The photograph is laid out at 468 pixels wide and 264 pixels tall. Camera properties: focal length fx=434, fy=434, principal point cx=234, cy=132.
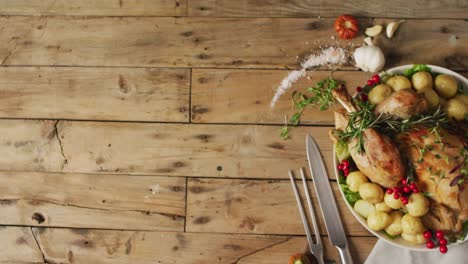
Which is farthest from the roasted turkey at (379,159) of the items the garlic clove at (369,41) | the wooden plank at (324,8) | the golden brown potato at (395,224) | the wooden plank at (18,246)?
the wooden plank at (18,246)

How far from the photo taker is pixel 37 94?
1.69m

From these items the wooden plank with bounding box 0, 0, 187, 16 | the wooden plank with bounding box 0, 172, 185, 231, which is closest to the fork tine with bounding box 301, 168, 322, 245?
the wooden plank with bounding box 0, 172, 185, 231

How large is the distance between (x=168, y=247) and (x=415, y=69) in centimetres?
107

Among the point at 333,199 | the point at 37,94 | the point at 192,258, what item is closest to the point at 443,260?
the point at 333,199

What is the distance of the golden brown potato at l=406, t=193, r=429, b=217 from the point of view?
131 cm

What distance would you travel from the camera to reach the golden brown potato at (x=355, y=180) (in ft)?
4.56

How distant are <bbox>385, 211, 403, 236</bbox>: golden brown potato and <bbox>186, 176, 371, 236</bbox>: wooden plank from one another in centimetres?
19

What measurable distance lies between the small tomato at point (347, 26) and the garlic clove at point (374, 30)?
45 mm

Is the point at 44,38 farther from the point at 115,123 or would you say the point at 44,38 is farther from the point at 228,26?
the point at 228,26

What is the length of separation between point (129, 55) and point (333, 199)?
0.94 meters

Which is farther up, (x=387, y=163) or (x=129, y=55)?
(x=129, y=55)

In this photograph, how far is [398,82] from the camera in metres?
1.41

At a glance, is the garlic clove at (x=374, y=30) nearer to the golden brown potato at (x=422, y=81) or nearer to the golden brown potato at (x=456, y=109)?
the golden brown potato at (x=422, y=81)

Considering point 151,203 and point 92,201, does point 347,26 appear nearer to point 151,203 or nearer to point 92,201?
point 151,203
